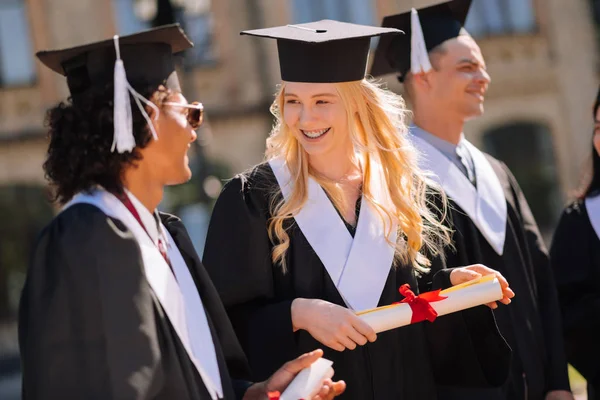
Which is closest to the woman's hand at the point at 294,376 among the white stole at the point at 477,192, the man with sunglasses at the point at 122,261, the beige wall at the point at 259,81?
the man with sunglasses at the point at 122,261

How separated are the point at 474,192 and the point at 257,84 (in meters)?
13.1

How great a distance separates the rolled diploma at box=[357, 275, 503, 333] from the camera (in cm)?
315

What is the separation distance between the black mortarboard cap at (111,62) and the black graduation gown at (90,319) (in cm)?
40

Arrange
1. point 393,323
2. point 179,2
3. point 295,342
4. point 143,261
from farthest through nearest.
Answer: point 179,2, point 295,342, point 393,323, point 143,261

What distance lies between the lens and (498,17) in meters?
17.8

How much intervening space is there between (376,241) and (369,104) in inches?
19.6

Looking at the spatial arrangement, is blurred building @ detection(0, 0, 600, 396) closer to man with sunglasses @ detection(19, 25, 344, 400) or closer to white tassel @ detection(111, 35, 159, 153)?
man with sunglasses @ detection(19, 25, 344, 400)

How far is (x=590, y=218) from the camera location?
463 cm

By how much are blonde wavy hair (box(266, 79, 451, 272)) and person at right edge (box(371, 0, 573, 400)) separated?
0.37 m

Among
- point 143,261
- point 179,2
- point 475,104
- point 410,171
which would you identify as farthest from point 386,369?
point 179,2

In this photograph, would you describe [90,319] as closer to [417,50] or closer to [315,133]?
[315,133]

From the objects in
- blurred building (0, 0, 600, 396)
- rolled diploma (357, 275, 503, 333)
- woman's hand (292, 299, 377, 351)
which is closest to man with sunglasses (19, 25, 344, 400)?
woman's hand (292, 299, 377, 351)

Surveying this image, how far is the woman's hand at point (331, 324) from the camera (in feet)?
10.1

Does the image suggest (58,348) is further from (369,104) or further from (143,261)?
(369,104)
